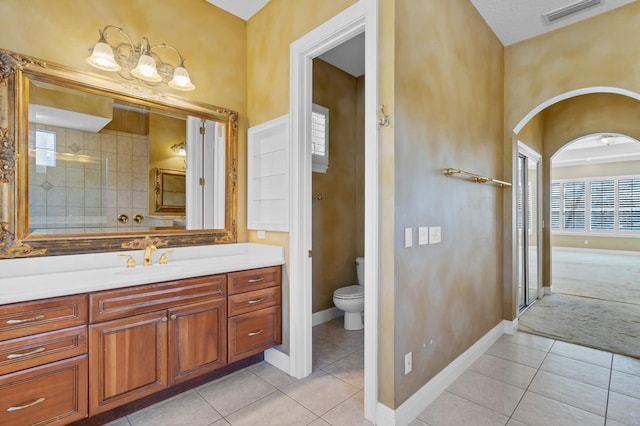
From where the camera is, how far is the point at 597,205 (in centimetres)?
992

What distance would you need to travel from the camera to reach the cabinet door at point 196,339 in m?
2.00

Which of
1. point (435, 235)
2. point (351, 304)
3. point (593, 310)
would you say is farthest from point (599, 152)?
point (435, 235)

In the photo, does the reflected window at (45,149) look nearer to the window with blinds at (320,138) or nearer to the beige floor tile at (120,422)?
the beige floor tile at (120,422)

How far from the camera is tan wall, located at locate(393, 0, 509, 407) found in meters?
1.92

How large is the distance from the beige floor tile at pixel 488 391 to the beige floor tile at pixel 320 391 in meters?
0.79

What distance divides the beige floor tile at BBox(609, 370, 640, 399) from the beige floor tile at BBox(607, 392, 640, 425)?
0.08 m

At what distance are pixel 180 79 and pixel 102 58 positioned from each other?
1.68ft

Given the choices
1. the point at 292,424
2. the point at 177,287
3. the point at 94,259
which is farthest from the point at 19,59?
the point at 292,424

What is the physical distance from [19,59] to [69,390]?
6.37 feet

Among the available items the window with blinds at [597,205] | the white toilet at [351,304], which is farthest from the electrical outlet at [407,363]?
the window with blinds at [597,205]

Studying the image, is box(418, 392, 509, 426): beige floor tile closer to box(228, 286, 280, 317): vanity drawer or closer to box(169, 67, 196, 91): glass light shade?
box(228, 286, 280, 317): vanity drawer

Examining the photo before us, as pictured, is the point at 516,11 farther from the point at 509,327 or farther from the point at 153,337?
the point at 153,337

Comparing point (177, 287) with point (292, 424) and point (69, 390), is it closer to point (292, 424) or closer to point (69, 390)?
point (69, 390)

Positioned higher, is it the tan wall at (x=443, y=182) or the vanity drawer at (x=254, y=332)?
the tan wall at (x=443, y=182)
